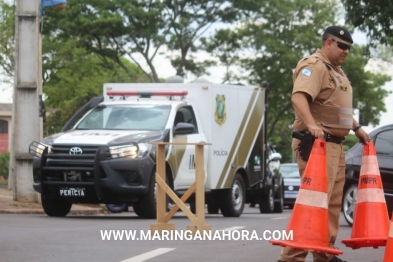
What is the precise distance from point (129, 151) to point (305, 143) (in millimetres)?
7603

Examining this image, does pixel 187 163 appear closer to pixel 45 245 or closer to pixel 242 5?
pixel 45 245

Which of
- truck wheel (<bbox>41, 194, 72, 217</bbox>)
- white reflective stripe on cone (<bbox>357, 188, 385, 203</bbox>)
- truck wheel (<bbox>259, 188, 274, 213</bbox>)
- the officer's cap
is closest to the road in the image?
white reflective stripe on cone (<bbox>357, 188, 385, 203</bbox>)

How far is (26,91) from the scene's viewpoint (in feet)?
62.2

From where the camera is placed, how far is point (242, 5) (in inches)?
1500

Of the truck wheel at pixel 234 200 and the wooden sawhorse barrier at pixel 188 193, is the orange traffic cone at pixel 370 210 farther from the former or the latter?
the truck wheel at pixel 234 200

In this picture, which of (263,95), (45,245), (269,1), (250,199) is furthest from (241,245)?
(269,1)

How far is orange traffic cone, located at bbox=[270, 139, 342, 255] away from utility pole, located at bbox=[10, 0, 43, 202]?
38.4ft

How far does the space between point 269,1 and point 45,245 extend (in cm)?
3254

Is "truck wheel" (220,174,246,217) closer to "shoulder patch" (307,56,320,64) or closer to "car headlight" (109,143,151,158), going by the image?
"car headlight" (109,143,151,158)

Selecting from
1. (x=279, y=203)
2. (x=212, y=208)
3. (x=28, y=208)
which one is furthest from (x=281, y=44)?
(x=28, y=208)

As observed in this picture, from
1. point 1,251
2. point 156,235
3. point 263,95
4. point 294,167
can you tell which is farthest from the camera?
point 294,167

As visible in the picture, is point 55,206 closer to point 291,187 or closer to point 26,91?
point 26,91

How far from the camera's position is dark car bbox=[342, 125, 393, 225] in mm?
14696

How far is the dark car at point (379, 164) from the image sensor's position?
1470 centimetres
